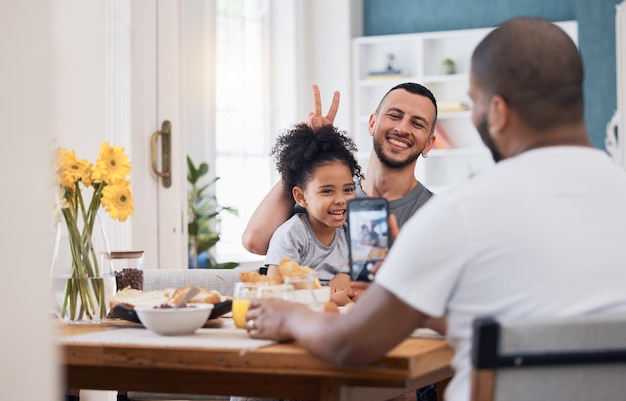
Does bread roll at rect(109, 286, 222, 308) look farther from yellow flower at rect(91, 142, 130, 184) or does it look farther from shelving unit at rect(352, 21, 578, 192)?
shelving unit at rect(352, 21, 578, 192)

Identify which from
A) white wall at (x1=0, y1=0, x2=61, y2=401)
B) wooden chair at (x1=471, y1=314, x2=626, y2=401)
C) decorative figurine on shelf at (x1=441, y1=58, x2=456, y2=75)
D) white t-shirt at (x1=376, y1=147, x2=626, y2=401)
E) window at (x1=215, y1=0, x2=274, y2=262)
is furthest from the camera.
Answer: decorative figurine on shelf at (x1=441, y1=58, x2=456, y2=75)

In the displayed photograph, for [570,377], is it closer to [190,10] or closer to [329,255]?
[329,255]

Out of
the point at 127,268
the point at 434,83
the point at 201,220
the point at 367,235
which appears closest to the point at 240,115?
the point at 201,220

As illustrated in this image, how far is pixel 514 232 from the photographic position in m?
1.45

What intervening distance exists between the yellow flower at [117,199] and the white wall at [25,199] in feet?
3.74

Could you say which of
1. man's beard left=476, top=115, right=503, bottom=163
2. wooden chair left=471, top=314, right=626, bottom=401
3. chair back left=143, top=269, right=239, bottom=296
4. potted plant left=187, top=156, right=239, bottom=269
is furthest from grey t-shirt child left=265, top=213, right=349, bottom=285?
potted plant left=187, top=156, right=239, bottom=269

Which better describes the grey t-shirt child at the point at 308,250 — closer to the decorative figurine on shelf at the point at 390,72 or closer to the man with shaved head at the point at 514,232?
the man with shaved head at the point at 514,232

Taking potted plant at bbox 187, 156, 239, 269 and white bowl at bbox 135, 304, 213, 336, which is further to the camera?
potted plant at bbox 187, 156, 239, 269

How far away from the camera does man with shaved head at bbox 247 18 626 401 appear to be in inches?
57.2

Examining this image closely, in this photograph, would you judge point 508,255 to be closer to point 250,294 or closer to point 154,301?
point 250,294

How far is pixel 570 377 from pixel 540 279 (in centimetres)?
15

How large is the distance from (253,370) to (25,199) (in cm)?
65

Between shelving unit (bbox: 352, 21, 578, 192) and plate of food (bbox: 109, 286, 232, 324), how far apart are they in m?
5.88

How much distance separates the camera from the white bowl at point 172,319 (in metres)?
1.88
